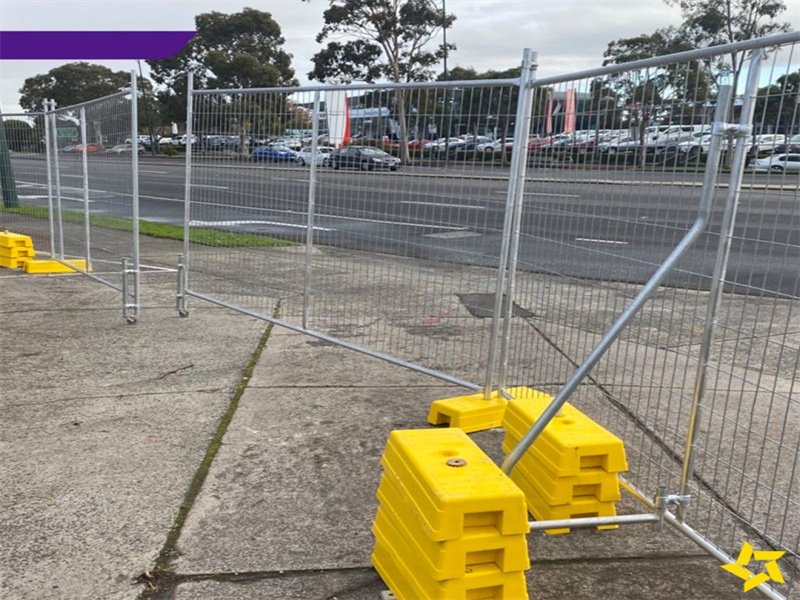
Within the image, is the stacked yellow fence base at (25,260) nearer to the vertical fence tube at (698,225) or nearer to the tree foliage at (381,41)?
the vertical fence tube at (698,225)

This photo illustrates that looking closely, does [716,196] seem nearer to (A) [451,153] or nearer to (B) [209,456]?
Result: (A) [451,153]

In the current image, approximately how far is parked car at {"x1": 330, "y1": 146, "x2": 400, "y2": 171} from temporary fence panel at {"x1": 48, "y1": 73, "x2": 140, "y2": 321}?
196cm

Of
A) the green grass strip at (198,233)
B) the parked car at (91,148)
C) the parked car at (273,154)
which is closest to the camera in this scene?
the parked car at (273,154)

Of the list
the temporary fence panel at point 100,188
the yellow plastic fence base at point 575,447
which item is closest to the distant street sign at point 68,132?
the temporary fence panel at point 100,188

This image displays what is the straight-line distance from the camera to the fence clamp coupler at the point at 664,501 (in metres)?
3.08

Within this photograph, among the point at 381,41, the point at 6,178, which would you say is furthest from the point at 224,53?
the point at 6,178

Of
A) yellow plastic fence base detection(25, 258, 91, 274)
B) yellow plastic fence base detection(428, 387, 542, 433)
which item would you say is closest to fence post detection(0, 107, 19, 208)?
yellow plastic fence base detection(25, 258, 91, 274)

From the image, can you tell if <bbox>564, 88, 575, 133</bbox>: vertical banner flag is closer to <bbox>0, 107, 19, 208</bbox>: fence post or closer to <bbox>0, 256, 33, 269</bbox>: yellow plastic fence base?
<bbox>0, 256, 33, 269</bbox>: yellow plastic fence base

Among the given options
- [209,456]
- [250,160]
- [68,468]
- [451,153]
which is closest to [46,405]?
[68,468]

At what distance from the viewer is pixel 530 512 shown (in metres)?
3.42

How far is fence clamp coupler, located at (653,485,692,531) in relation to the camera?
308 cm

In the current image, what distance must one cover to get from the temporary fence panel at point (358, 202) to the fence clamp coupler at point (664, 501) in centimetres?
176

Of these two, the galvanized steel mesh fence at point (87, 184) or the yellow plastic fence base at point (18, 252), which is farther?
the yellow plastic fence base at point (18, 252)

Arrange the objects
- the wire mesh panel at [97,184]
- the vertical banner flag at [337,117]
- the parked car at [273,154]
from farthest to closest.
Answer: the wire mesh panel at [97,184] < the parked car at [273,154] < the vertical banner flag at [337,117]
